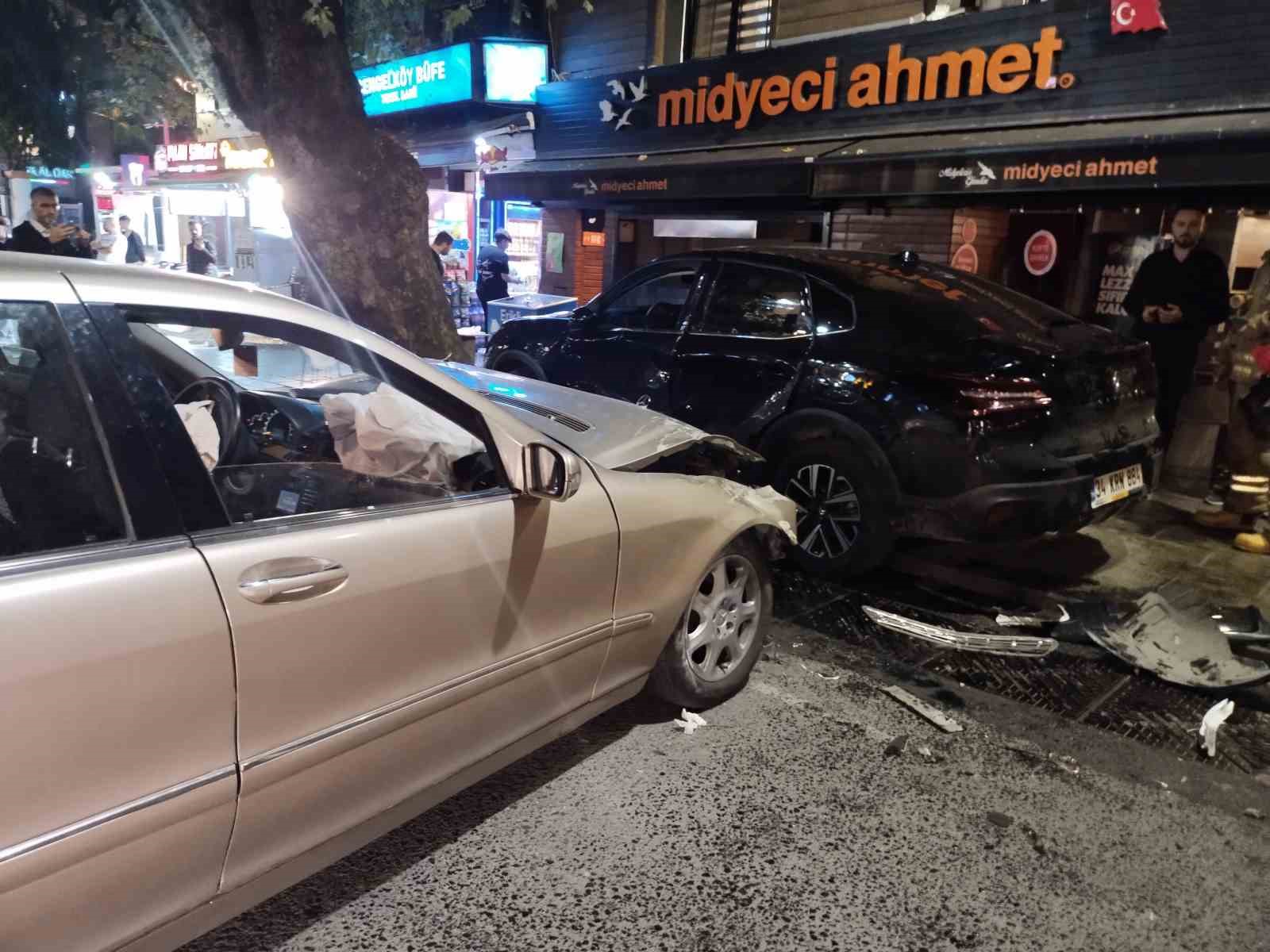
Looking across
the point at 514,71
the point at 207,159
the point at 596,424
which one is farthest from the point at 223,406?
the point at 207,159

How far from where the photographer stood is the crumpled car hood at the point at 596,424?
10.9ft

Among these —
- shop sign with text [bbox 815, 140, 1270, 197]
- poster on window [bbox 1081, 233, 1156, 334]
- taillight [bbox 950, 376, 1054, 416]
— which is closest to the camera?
taillight [bbox 950, 376, 1054, 416]

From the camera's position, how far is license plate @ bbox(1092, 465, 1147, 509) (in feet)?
15.4

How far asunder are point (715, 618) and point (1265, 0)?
6.50 meters

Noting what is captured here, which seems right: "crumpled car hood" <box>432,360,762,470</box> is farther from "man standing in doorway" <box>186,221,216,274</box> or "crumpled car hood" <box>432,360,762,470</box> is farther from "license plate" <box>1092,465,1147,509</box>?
"man standing in doorway" <box>186,221,216,274</box>

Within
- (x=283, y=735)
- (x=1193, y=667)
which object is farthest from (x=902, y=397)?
(x=283, y=735)

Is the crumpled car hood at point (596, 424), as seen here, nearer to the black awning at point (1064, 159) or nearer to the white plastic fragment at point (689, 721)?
the white plastic fragment at point (689, 721)

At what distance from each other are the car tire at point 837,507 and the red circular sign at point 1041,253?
4.28 meters

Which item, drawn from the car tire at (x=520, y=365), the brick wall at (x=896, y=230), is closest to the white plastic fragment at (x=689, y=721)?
the car tire at (x=520, y=365)

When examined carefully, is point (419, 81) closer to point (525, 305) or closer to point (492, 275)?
point (492, 275)

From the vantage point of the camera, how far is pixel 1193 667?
4059 millimetres

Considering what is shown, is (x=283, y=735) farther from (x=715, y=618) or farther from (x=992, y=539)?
(x=992, y=539)

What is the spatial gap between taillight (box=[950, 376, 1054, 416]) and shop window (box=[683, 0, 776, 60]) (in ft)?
24.1

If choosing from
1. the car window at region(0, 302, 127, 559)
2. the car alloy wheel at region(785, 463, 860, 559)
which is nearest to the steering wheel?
the car window at region(0, 302, 127, 559)
